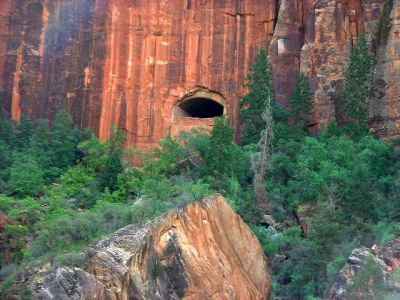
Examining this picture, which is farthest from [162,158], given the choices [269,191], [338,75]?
[338,75]

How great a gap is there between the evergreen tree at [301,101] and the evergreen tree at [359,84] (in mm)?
1534

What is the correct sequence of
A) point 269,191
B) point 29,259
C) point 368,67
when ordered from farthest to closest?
1. point 368,67
2. point 269,191
3. point 29,259

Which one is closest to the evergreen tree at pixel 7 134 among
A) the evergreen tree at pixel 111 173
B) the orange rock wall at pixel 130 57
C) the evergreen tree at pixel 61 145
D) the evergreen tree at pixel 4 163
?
the evergreen tree at pixel 4 163

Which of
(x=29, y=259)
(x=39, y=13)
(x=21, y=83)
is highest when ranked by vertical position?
(x=39, y=13)

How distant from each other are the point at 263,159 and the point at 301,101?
174 inches

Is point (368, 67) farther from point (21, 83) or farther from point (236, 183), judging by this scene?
point (21, 83)

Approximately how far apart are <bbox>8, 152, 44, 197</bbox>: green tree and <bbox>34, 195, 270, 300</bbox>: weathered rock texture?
7.50 meters

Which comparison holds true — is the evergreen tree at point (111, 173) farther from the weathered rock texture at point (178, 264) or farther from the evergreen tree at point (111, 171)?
the weathered rock texture at point (178, 264)

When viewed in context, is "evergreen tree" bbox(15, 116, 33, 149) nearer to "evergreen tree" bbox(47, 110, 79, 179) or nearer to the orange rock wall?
"evergreen tree" bbox(47, 110, 79, 179)

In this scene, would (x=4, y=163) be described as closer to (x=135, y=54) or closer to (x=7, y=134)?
(x=7, y=134)

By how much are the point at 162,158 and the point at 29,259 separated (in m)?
9.64

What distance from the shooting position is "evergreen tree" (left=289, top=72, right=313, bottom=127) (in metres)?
38.9

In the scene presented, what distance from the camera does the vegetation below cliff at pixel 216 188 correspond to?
→ 30062mm

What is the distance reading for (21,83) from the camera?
42.9m
